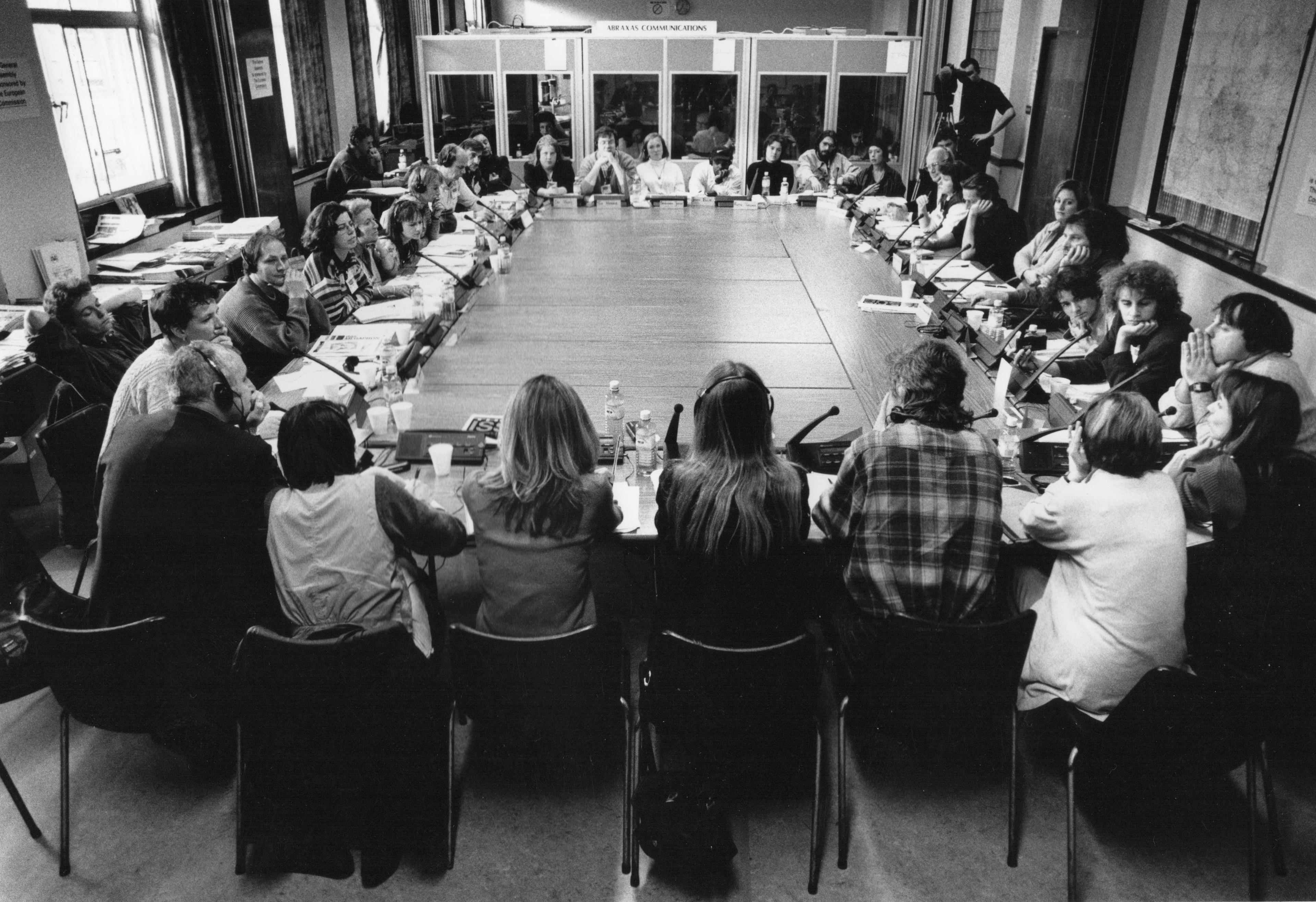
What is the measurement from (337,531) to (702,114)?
8657 mm

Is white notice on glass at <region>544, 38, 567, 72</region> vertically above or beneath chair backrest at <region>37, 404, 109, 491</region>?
above

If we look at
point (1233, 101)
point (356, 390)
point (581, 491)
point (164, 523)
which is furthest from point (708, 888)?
point (1233, 101)

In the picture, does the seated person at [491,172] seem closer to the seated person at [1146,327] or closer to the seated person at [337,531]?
the seated person at [1146,327]

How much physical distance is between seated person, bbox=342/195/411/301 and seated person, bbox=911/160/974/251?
3015mm

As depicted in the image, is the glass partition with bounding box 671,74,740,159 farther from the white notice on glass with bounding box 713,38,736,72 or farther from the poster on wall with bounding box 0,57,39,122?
the poster on wall with bounding box 0,57,39,122

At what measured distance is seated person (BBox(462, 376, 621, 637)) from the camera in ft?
7.30

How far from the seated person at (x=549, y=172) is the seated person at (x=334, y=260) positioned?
322 centimetres

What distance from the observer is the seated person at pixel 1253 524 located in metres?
2.23

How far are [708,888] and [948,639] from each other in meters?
0.82

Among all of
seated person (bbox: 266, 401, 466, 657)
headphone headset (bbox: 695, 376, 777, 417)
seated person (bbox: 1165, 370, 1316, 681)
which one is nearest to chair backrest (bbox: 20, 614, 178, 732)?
seated person (bbox: 266, 401, 466, 657)

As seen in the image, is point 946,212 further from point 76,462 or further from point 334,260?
point 76,462

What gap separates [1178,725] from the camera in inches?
77.1

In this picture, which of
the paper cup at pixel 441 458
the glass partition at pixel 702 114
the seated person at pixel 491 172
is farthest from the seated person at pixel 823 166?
the paper cup at pixel 441 458

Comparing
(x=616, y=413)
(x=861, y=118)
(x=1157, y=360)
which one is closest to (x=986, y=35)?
(x=861, y=118)
